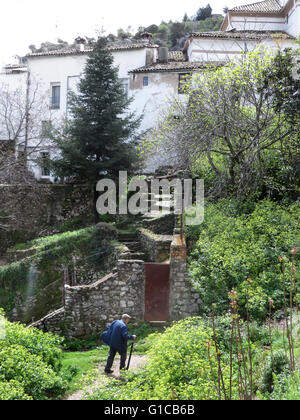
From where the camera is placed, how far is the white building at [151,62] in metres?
24.5

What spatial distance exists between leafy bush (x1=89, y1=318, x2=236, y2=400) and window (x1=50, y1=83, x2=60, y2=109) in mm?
23175

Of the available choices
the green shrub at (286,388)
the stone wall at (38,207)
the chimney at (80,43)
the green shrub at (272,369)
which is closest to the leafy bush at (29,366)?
the green shrub at (272,369)

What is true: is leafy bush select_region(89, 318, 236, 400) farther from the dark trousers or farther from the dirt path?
the dark trousers

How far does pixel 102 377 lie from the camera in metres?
7.34

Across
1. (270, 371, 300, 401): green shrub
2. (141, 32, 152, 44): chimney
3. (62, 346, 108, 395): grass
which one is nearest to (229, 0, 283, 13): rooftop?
(141, 32, 152, 44): chimney

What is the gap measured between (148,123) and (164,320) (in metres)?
16.5

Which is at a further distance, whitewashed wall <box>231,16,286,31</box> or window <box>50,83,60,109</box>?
whitewashed wall <box>231,16,286,31</box>

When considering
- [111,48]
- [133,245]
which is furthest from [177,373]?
[111,48]

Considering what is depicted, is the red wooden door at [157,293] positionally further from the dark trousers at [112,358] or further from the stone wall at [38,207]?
the stone wall at [38,207]

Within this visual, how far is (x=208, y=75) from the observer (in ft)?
48.0

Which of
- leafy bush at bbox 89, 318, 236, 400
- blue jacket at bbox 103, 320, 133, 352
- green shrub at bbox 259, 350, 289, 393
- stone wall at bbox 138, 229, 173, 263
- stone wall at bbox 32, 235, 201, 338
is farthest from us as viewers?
stone wall at bbox 138, 229, 173, 263

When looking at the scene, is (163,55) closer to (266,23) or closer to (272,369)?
(266,23)

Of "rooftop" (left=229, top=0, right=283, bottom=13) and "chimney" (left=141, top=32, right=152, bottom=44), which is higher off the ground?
"rooftop" (left=229, top=0, right=283, bottom=13)

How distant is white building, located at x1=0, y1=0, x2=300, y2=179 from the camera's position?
24.5m
